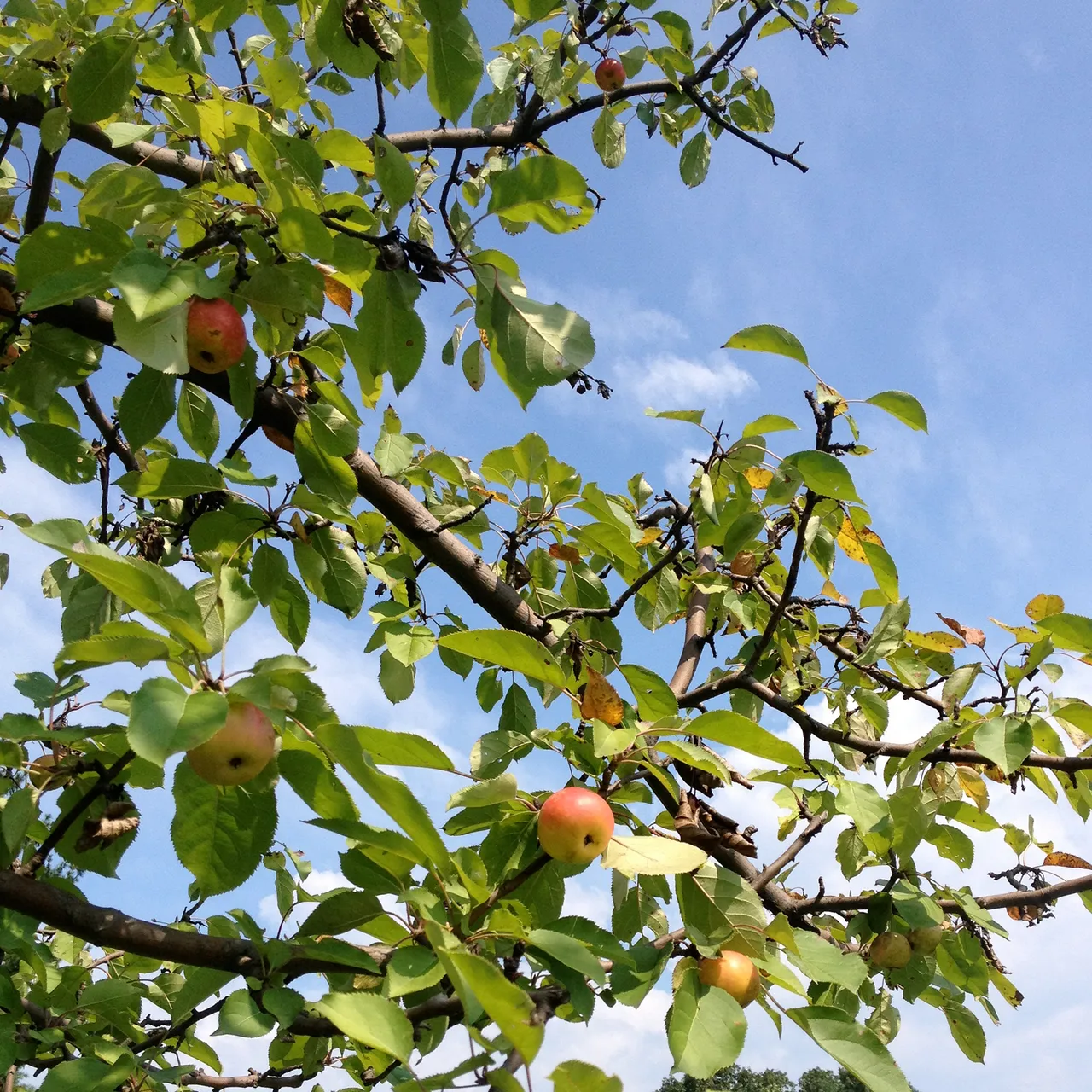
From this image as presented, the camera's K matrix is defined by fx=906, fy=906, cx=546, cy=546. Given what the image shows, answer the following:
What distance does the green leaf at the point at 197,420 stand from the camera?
2.38 m

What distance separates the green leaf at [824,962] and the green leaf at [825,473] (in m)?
0.84

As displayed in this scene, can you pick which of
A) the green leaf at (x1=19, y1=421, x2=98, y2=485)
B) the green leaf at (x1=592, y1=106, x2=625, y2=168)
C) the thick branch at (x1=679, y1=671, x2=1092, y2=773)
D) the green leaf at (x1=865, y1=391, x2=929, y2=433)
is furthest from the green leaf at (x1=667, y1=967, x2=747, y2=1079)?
the green leaf at (x1=592, y1=106, x2=625, y2=168)

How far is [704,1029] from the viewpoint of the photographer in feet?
4.52

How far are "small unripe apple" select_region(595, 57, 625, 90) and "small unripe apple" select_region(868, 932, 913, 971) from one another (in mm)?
3785

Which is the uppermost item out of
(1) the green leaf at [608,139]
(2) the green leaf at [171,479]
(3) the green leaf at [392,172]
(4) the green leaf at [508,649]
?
(1) the green leaf at [608,139]

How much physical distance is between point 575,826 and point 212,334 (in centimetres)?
113

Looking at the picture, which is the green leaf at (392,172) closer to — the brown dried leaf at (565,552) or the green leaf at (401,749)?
the green leaf at (401,749)

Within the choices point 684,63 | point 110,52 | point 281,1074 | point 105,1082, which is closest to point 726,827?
point 105,1082

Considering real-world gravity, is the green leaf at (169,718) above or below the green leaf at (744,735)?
below

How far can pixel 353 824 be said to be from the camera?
129 cm

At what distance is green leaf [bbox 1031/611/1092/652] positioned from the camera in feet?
7.08

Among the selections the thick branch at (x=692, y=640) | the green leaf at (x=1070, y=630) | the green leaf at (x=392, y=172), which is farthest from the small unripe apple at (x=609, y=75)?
the green leaf at (x=1070, y=630)

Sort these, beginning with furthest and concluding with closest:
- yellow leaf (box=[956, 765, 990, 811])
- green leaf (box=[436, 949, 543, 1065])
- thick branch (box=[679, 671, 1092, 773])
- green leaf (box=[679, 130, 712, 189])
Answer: green leaf (box=[679, 130, 712, 189]) < yellow leaf (box=[956, 765, 990, 811]) < thick branch (box=[679, 671, 1092, 773]) < green leaf (box=[436, 949, 543, 1065])

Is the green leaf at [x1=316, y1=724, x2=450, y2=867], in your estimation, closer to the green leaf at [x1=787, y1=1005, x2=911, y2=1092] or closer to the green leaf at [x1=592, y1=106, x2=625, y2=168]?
the green leaf at [x1=787, y1=1005, x2=911, y2=1092]
